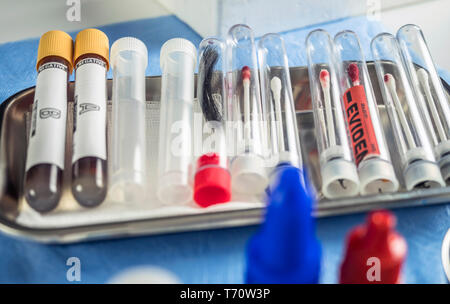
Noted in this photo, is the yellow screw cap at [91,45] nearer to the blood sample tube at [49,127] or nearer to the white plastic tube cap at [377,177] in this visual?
the blood sample tube at [49,127]

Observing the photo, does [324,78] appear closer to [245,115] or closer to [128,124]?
[245,115]

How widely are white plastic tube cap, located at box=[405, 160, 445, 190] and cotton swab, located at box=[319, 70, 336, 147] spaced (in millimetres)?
72

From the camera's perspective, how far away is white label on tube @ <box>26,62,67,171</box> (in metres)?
0.44

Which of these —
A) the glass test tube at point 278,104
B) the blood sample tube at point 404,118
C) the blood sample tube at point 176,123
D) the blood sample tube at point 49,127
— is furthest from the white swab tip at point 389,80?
the blood sample tube at point 49,127

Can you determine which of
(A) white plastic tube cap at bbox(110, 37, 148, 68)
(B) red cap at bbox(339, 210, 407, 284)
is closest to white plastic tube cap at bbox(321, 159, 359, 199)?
(B) red cap at bbox(339, 210, 407, 284)

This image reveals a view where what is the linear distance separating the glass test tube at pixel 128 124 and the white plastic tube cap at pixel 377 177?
0.19m

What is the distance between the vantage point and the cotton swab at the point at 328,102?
48 cm

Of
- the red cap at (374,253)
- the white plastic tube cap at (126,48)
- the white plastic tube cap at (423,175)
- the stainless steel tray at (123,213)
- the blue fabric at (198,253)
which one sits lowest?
the red cap at (374,253)

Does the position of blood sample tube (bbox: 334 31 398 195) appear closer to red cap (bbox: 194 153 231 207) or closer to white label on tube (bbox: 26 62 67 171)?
red cap (bbox: 194 153 231 207)

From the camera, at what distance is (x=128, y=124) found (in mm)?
468

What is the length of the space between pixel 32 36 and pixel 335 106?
46cm

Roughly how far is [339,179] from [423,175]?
72mm

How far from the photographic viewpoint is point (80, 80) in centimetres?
49
